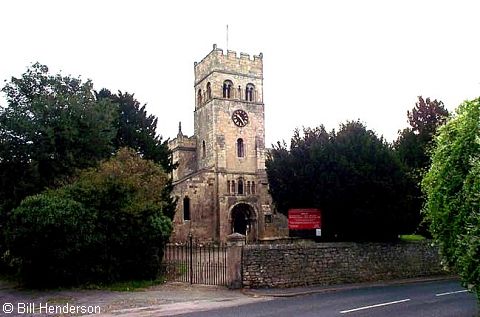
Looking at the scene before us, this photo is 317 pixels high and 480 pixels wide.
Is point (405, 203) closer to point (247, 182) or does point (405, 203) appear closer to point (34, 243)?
point (34, 243)

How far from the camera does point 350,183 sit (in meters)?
24.0

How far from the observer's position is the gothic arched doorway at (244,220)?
45.6 m

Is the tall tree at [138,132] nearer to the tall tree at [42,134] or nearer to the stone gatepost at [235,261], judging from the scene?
the tall tree at [42,134]

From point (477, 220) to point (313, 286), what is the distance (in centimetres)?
1216

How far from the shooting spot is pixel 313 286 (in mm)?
19516

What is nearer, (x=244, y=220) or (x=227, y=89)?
(x=244, y=220)

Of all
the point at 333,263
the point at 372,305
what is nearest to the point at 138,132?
the point at 333,263

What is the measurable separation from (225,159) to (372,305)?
33441mm

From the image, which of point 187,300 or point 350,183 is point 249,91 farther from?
point 187,300

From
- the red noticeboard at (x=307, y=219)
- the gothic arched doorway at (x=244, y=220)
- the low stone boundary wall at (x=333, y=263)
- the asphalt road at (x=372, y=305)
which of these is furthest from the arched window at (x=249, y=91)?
the asphalt road at (x=372, y=305)

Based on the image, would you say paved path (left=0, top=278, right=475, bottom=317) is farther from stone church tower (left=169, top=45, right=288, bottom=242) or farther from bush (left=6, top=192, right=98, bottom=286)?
stone church tower (left=169, top=45, right=288, bottom=242)

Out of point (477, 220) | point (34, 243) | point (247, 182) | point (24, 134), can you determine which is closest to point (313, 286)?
point (34, 243)

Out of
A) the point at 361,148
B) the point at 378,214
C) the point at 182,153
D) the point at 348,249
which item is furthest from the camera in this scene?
the point at 182,153

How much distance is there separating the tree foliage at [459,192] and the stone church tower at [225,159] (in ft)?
112
